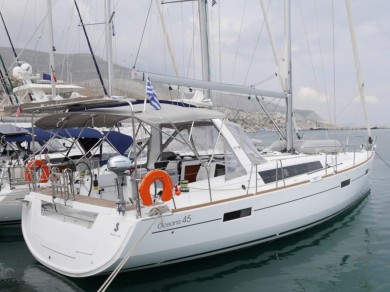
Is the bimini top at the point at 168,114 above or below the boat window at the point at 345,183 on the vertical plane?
above

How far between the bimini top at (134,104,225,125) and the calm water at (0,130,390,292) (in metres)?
2.35

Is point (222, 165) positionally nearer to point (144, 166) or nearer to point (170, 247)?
point (144, 166)

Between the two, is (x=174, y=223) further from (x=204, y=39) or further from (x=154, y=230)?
(x=204, y=39)

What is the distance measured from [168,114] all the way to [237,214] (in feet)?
6.54

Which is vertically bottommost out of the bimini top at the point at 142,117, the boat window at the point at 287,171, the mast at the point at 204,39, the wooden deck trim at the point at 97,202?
the wooden deck trim at the point at 97,202

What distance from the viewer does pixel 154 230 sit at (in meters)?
5.47

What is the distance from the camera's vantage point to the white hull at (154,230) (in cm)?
532

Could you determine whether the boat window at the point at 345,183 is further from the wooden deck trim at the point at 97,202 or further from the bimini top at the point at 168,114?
the wooden deck trim at the point at 97,202

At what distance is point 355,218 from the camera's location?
31.9 feet

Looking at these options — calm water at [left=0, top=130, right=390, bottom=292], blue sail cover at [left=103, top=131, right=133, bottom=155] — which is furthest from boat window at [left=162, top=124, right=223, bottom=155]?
calm water at [left=0, top=130, right=390, bottom=292]

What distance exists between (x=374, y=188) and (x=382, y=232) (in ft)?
19.1

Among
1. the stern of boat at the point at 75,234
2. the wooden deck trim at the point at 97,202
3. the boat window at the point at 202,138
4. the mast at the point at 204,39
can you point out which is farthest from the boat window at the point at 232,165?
the mast at the point at 204,39

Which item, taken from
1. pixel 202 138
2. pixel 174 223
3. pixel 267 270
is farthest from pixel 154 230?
pixel 202 138

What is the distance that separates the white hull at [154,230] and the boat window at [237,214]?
0.02 m
